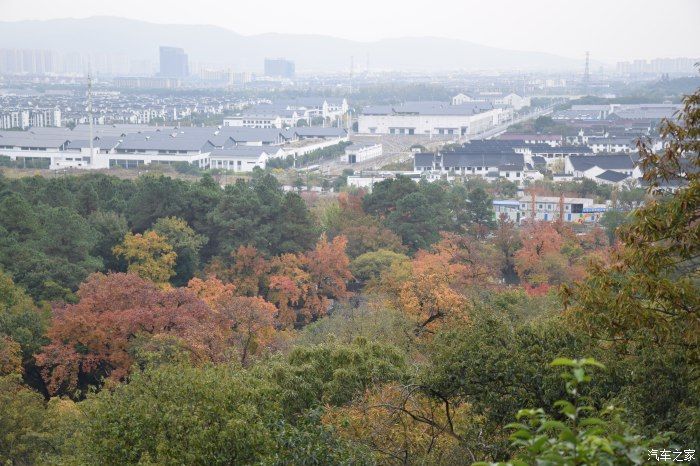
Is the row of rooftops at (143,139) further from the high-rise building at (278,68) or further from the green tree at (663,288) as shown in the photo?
the high-rise building at (278,68)

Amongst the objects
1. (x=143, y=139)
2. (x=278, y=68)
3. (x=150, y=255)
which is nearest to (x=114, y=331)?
(x=150, y=255)

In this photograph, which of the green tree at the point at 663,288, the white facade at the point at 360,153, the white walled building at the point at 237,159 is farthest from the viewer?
the white facade at the point at 360,153

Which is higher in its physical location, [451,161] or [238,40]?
[238,40]

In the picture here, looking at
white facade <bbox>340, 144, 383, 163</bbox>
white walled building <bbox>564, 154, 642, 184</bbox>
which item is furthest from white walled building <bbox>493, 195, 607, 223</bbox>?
white facade <bbox>340, 144, 383, 163</bbox>

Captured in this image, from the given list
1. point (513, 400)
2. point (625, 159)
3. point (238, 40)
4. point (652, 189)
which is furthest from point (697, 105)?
point (238, 40)

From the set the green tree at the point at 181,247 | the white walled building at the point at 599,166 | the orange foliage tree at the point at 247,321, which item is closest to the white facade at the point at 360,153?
the white walled building at the point at 599,166

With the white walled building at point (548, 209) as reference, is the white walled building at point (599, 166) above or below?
above

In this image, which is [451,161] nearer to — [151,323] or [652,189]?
[151,323]
